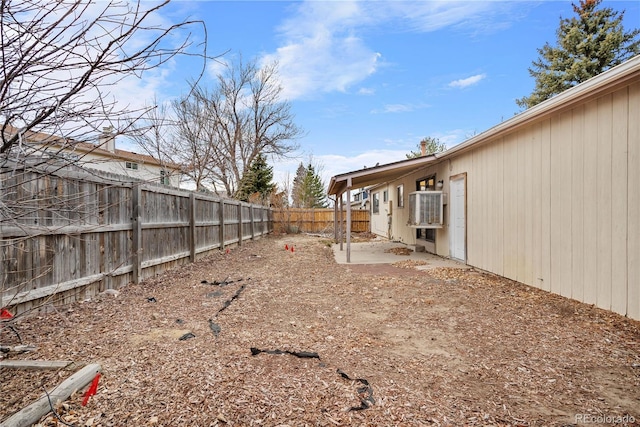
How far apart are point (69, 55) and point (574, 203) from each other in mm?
5740

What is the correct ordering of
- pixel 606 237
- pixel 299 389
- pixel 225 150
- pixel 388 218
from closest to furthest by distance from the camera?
1. pixel 299 389
2. pixel 606 237
3. pixel 388 218
4. pixel 225 150

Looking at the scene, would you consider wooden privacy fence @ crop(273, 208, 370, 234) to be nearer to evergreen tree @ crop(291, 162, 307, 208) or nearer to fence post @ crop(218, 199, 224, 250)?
fence post @ crop(218, 199, 224, 250)

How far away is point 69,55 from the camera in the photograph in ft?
4.41

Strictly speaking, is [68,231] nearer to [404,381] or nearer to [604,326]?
[404,381]

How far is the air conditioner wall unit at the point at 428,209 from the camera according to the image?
8.79 metres

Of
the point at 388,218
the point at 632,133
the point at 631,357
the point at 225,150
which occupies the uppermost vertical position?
the point at 225,150

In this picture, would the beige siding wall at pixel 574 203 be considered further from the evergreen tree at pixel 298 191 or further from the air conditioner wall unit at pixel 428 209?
the evergreen tree at pixel 298 191

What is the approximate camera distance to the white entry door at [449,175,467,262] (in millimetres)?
7945

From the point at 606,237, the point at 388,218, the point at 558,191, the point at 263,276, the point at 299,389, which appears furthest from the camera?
the point at 388,218

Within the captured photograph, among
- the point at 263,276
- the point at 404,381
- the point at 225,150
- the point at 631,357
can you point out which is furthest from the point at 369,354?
the point at 225,150

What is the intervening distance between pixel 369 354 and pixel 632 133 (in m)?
4.04

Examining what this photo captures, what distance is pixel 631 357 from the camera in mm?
2895

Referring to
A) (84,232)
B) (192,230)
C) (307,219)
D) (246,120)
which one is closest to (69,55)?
(84,232)

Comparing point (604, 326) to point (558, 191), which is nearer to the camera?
point (604, 326)
